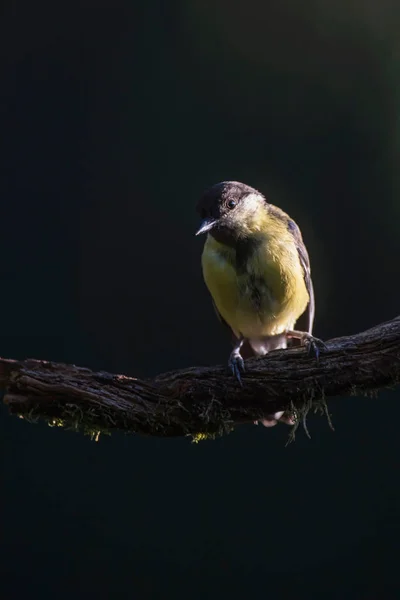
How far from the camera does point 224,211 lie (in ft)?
9.02

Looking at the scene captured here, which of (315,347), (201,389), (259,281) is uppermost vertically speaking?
(259,281)

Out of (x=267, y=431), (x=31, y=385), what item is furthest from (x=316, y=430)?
(x=31, y=385)

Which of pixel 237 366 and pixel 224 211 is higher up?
pixel 224 211

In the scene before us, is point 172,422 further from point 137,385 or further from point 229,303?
point 229,303

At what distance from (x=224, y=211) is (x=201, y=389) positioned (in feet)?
2.48

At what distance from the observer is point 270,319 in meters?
2.85

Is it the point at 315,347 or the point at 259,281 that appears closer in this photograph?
the point at 315,347

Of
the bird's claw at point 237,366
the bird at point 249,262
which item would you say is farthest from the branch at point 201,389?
the bird at point 249,262

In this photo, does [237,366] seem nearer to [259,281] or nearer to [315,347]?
[315,347]

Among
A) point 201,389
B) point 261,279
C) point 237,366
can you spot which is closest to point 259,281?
point 261,279

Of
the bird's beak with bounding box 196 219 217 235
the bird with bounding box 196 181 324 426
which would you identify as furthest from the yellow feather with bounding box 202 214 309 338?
the bird's beak with bounding box 196 219 217 235

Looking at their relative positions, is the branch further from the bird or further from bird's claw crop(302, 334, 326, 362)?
the bird

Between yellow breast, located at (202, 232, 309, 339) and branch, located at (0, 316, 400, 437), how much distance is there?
444mm

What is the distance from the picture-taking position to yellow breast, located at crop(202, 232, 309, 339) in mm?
2746
